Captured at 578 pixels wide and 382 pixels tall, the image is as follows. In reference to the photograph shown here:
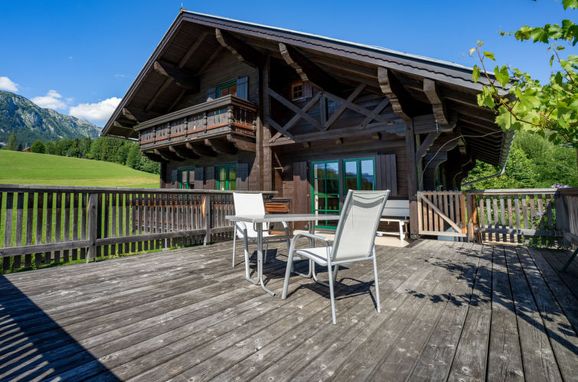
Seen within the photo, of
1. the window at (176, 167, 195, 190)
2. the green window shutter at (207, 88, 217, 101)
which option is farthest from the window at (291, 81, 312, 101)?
the window at (176, 167, 195, 190)

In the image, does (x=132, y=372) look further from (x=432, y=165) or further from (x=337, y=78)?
(x=337, y=78)

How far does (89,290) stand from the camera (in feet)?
8.77

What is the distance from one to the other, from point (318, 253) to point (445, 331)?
1032mm

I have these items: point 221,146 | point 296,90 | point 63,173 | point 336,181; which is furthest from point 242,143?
point 63,173

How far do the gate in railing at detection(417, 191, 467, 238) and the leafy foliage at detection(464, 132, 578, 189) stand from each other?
18.7 metres

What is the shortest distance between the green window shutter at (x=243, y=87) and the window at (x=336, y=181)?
10.6 feet

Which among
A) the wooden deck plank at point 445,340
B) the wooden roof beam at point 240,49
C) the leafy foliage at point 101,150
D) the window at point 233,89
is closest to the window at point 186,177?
the window at point 233,89

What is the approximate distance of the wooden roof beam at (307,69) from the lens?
6.17 meters

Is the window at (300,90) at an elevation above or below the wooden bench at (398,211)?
above

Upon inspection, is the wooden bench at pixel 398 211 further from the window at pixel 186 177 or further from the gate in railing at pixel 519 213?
the window at pixel 186 177

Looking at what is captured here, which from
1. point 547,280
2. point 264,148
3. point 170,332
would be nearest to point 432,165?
point 547,280

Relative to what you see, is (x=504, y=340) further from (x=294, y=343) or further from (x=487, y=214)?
(x=487, y=214)

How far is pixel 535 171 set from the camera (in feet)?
79.2

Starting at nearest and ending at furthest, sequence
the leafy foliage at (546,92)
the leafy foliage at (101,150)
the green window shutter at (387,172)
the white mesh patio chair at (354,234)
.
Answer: the leafy foliage at (546,92) → the white mesh patio chair at (354,234) → the green window shutter at (387,172) → the leafy foliage at (101,150)
